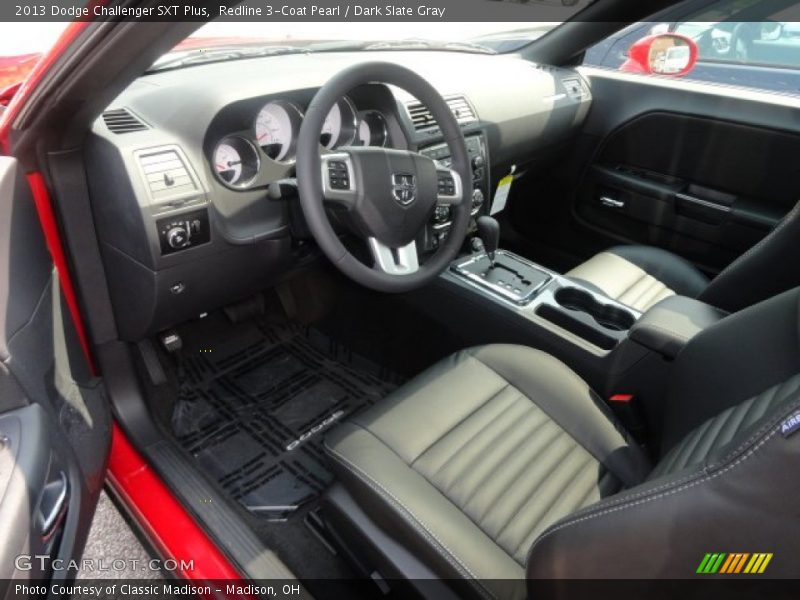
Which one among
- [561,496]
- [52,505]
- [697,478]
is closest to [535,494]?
[561,496]

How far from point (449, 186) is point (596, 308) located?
1.76 ft

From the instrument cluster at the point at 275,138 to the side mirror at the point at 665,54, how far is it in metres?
1.26

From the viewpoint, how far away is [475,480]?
1.15 m

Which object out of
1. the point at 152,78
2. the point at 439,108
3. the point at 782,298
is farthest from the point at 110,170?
the point at 782,298

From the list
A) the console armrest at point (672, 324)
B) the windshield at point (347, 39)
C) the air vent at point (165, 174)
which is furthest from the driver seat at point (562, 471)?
the windshield at point (347, 39)

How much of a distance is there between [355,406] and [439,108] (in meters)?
0.96

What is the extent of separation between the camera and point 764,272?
56.4 inches

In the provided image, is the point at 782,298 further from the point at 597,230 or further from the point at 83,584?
the point at 83,584

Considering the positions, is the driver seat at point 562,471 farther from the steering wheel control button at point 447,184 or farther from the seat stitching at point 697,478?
the steering wheel control button at point 447,184

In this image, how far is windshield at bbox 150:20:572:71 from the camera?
1.59m

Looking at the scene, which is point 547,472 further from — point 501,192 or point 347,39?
point 347,39

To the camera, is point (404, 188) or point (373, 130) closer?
point (404, 188)

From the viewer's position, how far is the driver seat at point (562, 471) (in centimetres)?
64

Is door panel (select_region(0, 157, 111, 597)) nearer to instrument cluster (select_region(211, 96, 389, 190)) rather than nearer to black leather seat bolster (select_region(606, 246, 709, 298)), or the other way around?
instrument cluster (select_region(211, 96, 389, 190))
